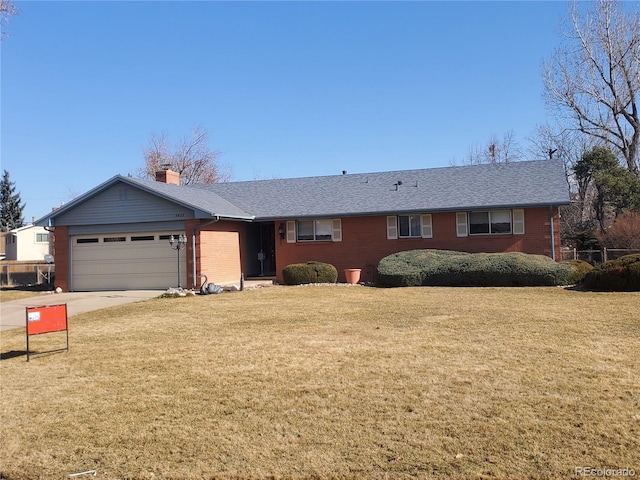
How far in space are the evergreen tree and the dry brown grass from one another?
63.9m

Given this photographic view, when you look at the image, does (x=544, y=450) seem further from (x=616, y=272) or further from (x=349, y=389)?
(x=616, y=272)

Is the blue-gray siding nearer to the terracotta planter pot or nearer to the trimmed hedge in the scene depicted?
the terracotta planter pot

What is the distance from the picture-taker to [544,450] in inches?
181

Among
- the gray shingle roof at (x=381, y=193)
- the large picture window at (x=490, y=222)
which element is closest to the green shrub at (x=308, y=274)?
the gray shingle roof at (x=381, y=193)

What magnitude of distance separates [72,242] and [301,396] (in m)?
19.9

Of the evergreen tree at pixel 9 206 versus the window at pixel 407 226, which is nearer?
the window at pixel 407 226

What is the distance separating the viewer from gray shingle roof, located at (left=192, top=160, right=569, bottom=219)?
22.0 metres

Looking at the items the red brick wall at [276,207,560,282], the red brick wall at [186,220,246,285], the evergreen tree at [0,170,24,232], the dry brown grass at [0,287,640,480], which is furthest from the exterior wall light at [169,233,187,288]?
the evergreen tree at [0,170,24,232]

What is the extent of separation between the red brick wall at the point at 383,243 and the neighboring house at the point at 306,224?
0.04 meters

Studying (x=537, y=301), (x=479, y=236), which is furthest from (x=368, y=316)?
(x=479, y=236)

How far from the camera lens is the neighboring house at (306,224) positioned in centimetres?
2158

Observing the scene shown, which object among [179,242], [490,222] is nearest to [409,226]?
[490,222]

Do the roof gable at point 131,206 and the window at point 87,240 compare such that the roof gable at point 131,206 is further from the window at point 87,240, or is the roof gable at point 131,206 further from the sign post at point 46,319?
the sign post at point 46,319

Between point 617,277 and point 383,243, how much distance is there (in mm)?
9498
